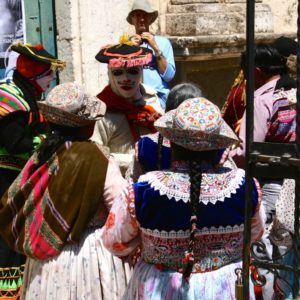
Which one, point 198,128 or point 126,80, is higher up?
point 198,128

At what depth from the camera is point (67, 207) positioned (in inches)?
165

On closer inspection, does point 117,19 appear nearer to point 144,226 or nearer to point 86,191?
point 86,191

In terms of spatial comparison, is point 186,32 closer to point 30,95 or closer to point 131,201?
point 30,95

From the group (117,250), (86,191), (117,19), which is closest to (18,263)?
(86,191)

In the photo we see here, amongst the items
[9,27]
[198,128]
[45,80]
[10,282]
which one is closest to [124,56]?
[45,80]

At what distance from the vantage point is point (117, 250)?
12.3 ft

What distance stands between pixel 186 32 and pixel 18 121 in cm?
307

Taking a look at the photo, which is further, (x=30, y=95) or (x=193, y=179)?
(x=30, y=95)

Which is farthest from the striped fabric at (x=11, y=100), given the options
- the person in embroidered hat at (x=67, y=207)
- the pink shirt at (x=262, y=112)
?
the pink shirt at (x=262, y=112)

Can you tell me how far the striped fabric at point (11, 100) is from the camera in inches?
201

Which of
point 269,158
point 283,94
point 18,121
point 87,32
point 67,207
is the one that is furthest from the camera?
point 87,32

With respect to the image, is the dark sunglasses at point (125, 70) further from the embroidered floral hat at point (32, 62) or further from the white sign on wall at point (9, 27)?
the white sign on wall at point (9, 27)

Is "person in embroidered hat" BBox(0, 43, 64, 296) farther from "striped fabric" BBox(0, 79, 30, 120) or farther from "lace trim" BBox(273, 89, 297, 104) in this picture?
"lace trim" BBox(273, 89, 297, 104)

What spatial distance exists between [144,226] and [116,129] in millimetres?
1912
